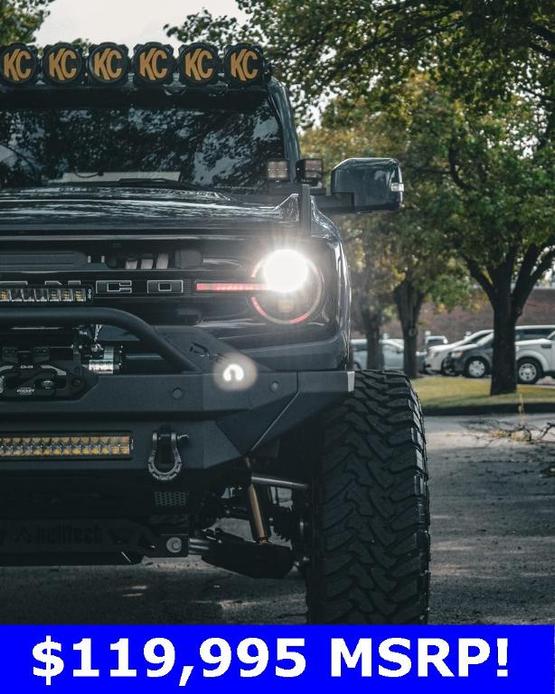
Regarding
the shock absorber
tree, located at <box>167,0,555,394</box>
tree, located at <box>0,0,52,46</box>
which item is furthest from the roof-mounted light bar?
tree, located at <box>0,0,52,46</box>

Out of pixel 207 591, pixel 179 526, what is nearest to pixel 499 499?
pixel 207 591

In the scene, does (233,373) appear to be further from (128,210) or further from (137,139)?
(137,139)

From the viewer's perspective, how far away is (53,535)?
200 inches

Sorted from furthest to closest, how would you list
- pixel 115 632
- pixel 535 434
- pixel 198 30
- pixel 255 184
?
1. pixel 535 434
2. pixel 198 30
3. pixel 255 184
4. pixel 115 632

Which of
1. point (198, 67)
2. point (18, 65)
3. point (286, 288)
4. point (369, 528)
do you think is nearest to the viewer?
point (286, 288)

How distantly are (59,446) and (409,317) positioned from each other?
45.7 m

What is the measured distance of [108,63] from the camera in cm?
646

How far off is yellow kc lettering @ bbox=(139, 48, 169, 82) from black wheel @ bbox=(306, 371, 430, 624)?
6.70ft

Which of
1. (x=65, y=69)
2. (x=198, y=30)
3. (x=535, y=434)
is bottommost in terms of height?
(x=535, y=434)

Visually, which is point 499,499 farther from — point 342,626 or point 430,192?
point 430,192

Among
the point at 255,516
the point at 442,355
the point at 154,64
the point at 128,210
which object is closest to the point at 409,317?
the point at 442,355

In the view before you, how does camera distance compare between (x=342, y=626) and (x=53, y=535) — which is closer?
(x=342, y=626)

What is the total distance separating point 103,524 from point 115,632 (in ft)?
3.39

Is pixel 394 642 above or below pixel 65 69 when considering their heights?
below
